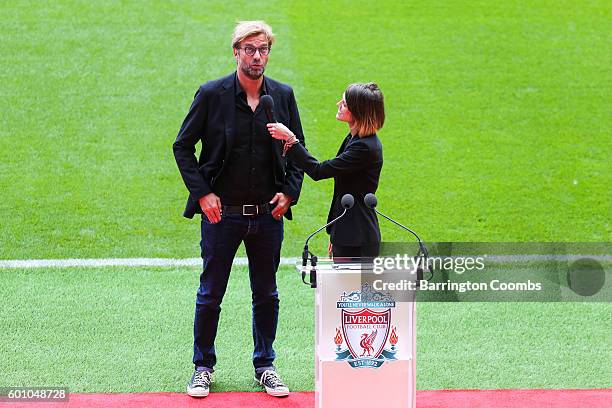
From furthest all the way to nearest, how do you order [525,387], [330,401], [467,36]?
[467,36]
[525,387]
[330,401]


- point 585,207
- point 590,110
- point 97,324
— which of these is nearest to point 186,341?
point 97,324

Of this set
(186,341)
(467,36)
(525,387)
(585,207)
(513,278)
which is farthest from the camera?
(467,36)

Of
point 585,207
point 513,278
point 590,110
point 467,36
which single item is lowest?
point 513,278

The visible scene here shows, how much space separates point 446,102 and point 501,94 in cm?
60

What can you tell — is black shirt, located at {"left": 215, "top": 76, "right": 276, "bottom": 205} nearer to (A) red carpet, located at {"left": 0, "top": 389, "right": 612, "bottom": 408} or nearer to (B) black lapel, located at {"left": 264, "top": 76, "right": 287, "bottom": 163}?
(B) black lapel, located at {"left": 264, "top": 76, "right": 287, "bottom": 163}

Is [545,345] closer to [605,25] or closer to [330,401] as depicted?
[330,401]

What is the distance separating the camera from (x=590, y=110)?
10352 millimetres

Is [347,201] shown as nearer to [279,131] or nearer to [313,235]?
[313,235]

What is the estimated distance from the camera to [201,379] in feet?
18.1

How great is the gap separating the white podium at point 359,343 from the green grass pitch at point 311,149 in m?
0.78

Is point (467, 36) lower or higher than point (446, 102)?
higher

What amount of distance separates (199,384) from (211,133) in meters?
1.34

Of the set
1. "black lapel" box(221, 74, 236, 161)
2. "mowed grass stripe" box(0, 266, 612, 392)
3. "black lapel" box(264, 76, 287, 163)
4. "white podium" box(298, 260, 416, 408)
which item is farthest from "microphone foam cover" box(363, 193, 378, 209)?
"mowed grass stripe" box(0, 266, 612, 392)

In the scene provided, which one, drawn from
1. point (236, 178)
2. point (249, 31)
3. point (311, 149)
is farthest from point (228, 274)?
point (311, 149)
